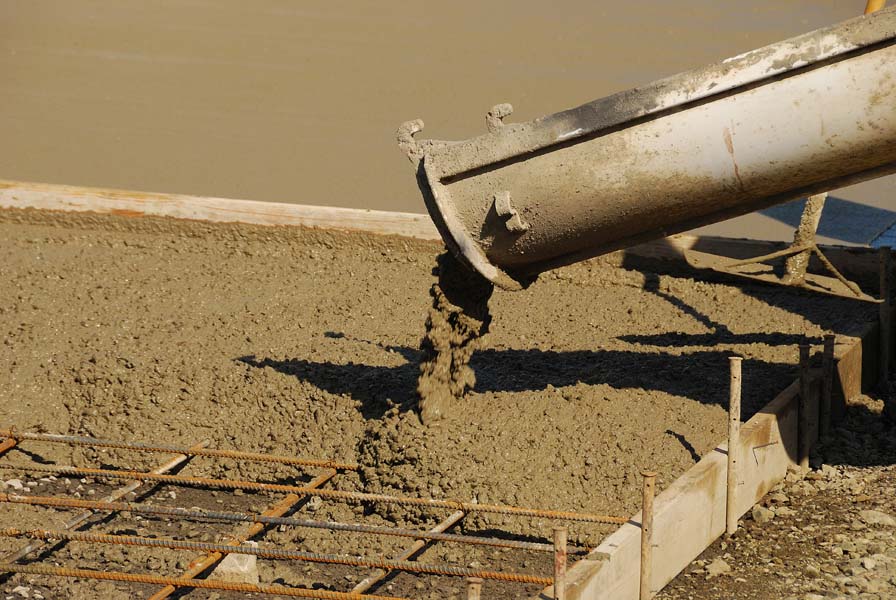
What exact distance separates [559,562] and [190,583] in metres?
1.33

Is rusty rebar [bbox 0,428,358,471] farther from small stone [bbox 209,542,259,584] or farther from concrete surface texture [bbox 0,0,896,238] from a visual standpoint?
concrete surface texture [bbox 0,0,896,238]

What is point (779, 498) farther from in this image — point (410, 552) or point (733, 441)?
point (410, 552)

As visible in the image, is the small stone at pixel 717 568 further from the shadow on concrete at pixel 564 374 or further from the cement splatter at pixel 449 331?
the cement splatter at pixel 449 331

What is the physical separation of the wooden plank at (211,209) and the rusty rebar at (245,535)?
8.80 feet

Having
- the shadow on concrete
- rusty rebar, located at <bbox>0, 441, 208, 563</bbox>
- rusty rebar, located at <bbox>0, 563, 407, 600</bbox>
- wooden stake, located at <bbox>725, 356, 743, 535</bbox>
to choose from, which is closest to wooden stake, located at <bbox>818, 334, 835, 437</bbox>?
the shadow on concrete

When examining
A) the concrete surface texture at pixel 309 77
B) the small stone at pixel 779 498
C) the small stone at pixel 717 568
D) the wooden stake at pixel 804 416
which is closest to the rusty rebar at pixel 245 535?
the small stone at pixel 717 568

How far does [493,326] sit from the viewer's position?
655cm

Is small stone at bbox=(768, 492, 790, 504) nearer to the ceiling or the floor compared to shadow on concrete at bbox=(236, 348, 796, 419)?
nearer to the floor

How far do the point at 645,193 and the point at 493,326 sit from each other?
2263mm

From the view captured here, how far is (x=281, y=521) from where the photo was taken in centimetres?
451

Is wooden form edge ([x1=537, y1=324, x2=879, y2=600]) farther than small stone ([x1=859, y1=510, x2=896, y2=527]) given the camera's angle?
No

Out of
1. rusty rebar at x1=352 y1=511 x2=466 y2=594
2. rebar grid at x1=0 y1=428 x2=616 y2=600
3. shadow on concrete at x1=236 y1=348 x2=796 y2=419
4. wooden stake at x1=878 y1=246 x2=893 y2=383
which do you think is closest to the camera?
rebar grid at x1=0 y1=428 x2=616 y2=600

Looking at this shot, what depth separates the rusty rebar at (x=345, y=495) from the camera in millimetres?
4453

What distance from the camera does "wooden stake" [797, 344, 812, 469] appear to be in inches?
204
